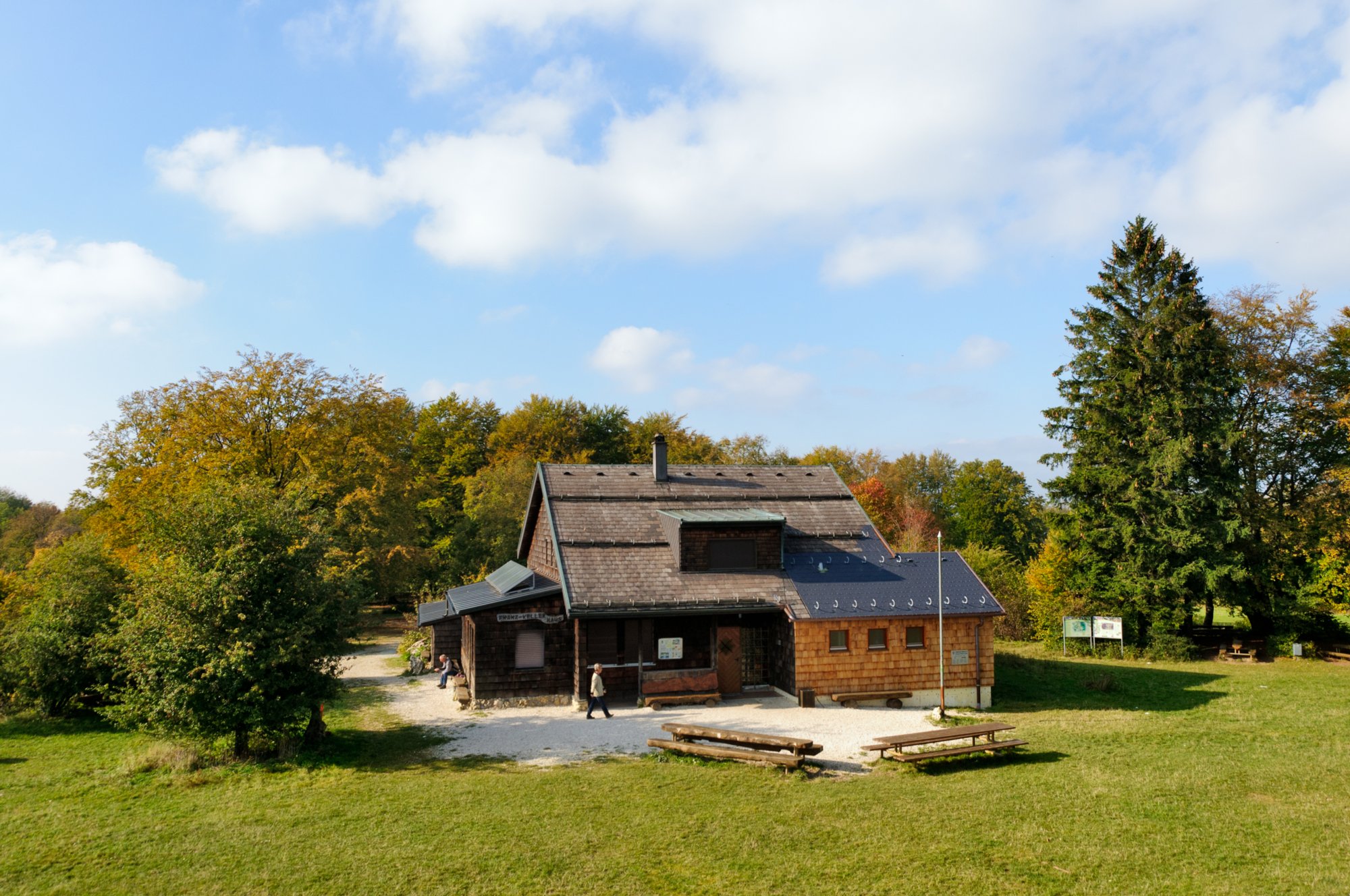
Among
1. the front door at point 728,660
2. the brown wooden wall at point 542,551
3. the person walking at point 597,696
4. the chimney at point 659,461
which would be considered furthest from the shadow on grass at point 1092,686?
the brown wooden wall at point 542,551

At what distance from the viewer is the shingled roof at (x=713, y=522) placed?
22031mm

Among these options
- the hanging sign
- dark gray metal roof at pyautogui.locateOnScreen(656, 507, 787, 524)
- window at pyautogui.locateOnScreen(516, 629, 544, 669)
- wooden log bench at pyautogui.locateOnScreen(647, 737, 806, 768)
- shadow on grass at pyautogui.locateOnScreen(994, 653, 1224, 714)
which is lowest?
shadow on grass at pyautogui.locateOnScreen(994, 653, 1224, 714)

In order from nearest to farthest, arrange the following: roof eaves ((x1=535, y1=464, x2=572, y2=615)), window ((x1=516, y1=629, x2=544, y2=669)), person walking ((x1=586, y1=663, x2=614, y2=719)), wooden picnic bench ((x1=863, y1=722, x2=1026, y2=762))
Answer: wooden picnic bench ((x1=863, y1=722, x2=1026, y2=762)), person walking ((x1=586, y1=663, x2=614, y2=719)), roof eaves ((x1=535, y1=464, x2=572, y2=615)), window ((x1=516, y1=629, x2=544, y2=669))

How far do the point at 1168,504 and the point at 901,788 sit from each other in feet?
76.7

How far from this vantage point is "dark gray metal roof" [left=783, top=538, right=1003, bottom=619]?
72.3 ft

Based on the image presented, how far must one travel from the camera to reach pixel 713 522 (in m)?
23.2

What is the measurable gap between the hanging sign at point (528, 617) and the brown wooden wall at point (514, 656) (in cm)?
7

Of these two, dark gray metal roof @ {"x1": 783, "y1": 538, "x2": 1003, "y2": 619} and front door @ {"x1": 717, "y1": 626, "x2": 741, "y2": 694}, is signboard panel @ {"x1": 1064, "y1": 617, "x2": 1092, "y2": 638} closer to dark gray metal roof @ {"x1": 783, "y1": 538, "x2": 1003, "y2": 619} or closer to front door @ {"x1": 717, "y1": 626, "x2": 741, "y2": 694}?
dark gray metal roof @ {"x1": 783, "y1": 538, "x2": 1003, "y2": 619}

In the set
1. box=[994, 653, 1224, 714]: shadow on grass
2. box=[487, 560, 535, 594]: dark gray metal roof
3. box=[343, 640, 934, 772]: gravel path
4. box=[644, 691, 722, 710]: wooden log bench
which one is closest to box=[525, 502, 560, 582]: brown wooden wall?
box=[487, 560, 535, 594]: dark gray metal roof

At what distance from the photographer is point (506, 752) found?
55.9 ft

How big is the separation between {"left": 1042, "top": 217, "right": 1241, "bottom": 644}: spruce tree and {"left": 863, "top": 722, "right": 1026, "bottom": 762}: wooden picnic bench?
1926 centimetres

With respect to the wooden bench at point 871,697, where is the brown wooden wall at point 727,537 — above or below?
above

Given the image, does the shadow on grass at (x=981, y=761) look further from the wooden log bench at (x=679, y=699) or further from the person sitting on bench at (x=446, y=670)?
the person sitting on bench at (x=446, y=670)

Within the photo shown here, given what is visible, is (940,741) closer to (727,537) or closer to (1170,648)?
(727,537)
